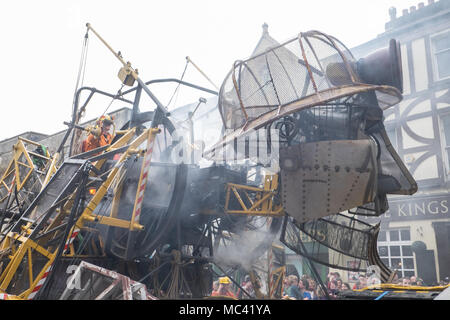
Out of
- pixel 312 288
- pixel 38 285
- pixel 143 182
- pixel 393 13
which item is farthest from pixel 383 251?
pixel 38 285

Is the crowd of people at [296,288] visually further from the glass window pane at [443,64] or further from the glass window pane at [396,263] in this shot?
the glass window pane at [443,64]

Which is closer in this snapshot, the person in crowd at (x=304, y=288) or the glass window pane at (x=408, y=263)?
the person in crowd at (x=304, y=288)

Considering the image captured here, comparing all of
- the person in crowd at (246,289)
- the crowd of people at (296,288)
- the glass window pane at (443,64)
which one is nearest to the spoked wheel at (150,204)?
the crowd of people at (296,288)

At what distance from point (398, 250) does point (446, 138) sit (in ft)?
13.0

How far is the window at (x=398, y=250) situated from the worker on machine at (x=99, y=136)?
32.8 feet

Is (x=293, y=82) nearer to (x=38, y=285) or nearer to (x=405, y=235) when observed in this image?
(x=38, y=285)

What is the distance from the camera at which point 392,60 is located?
444cm

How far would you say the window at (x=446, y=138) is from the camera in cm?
1150

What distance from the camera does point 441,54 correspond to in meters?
12.1

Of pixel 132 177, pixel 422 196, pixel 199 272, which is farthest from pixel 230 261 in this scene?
pixel 422 196

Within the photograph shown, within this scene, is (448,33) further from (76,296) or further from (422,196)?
Result: (76,296)

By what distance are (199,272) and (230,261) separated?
1.41 meters

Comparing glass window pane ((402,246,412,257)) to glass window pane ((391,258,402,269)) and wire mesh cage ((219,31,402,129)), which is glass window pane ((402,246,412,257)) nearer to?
glass window pane ((391,258,402,269))

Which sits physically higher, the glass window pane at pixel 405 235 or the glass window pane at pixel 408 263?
the glass window pane at pixel 405 235
